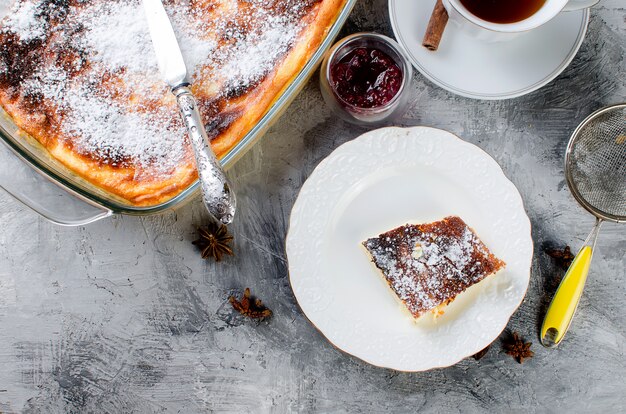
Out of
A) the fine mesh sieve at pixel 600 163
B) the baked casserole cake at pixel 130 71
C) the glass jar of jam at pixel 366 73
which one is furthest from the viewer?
the fine mesh sieve at pixel 600 163

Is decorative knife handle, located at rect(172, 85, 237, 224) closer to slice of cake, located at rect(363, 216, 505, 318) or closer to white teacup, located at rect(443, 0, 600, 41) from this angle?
slice of cake, located at rect(363, 216, 505, 318)

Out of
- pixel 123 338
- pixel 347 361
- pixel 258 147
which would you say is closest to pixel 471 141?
pixel 258 147

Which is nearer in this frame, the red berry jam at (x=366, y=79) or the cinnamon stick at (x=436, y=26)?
the cinnamon stick at (x=436, y=26)

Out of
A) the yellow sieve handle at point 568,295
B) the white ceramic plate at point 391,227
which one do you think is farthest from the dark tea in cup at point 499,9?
the yellow sieve handle at point 568,295

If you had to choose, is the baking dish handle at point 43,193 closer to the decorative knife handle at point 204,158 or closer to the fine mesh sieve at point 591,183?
the decorative knife handle at point 204,158

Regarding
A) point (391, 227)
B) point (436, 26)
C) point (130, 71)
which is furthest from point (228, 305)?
point (436, 26)

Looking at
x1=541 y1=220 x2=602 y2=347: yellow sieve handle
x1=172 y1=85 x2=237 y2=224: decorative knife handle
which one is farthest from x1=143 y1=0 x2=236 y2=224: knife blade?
x1=541 y1=220 x2=602 y2=347: yellow sieve handle
